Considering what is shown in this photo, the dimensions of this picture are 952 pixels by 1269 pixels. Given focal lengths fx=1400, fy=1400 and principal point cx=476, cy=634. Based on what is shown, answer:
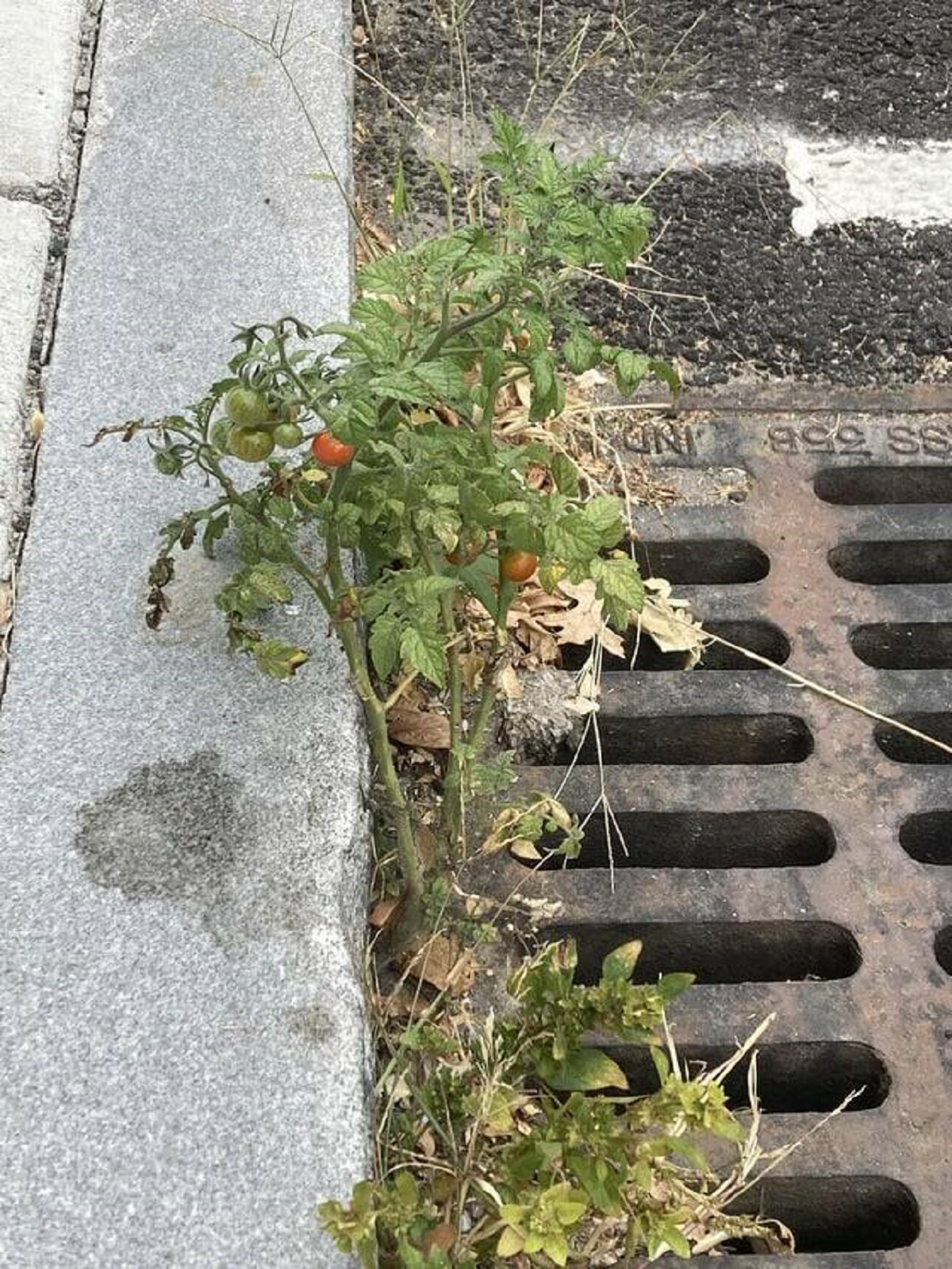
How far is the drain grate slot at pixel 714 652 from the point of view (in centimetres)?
185

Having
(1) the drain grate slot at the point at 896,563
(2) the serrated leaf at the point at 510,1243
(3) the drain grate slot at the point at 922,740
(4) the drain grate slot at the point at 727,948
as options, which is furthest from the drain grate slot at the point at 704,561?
(2) the serrated leaf at the point at 510,1243

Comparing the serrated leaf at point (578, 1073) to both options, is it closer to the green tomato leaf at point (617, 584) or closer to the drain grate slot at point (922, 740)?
the green tomato leaf at point (617, 584)

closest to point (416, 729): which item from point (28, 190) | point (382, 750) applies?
point (382, 750)

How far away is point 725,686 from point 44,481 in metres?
0.89

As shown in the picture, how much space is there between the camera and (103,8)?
226 cm

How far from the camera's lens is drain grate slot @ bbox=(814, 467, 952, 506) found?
6.59ft

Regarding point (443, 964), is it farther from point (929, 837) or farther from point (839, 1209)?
point (929, 837)

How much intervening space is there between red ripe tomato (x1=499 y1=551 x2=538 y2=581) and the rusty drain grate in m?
0.37

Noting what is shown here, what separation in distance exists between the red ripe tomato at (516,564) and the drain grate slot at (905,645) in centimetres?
65

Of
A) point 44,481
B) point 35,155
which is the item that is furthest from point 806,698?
A: point 35,155

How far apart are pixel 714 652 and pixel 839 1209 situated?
2.31 ft

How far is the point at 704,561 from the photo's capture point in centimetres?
196

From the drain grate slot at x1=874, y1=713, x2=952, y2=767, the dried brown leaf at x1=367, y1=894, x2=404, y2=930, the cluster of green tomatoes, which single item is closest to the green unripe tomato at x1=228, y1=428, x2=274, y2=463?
the cluster of green tomatoes

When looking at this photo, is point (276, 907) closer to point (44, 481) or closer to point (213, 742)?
point (213, 742)
